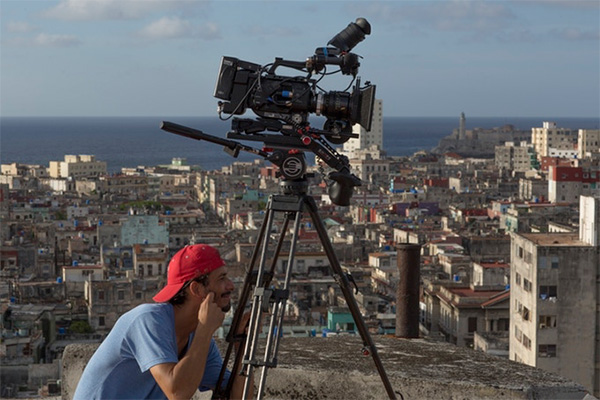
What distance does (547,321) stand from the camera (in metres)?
17.2

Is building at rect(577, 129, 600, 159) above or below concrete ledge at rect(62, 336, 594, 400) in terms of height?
above

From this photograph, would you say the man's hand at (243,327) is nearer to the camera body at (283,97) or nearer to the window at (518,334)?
the camera body at (283,97)

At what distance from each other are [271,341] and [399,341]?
1.73 m

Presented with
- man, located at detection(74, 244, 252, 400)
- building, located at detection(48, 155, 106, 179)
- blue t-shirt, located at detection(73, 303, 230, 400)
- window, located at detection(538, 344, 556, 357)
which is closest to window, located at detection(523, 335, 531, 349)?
window, located at detection(538, 344, 556, 357)

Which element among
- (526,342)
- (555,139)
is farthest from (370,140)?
(526,342)

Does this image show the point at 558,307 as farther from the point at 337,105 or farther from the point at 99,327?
the point at 337,105

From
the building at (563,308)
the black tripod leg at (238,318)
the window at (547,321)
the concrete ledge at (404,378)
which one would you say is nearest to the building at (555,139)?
the building at (563,308)

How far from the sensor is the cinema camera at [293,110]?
335 cm

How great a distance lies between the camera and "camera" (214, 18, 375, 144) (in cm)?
336

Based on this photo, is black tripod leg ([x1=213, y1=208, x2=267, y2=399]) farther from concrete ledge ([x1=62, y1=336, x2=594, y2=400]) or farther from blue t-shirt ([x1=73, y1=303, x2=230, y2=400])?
concrete ledge ([x1=62, y1=336, x2=594, y2=400])

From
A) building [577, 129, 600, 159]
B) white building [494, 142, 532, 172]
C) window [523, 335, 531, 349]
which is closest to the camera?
window [523, 335, 531, 349]

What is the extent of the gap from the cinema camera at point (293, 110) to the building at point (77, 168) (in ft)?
216

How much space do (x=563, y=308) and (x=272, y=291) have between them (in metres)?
14.5

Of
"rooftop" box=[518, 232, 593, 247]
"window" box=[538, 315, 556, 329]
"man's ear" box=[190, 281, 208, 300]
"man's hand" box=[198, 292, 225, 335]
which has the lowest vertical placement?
"window" box=[538, 315, 556, 329]
